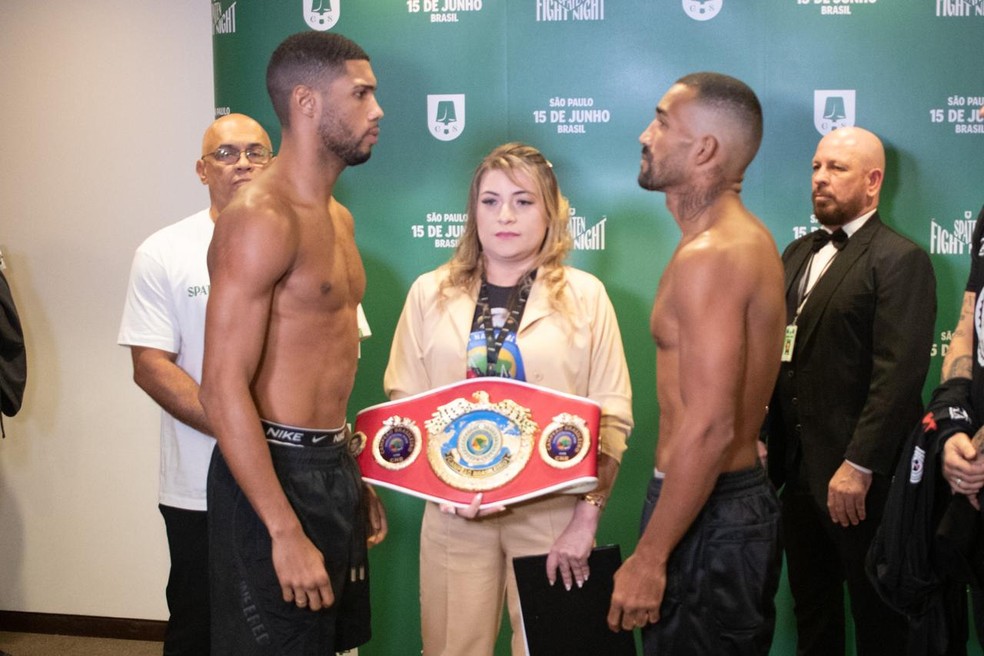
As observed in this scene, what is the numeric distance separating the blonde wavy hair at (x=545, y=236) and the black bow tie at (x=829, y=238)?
1019 mm

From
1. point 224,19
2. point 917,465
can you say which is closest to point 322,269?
point 917,465

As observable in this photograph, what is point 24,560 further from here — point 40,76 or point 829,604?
point 829,604

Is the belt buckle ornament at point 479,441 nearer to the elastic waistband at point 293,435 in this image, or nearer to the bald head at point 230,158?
the elastic waistband at point 293,435

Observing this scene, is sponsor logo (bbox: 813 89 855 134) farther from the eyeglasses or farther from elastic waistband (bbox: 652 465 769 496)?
the eyeglasses

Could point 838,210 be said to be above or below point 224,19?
below

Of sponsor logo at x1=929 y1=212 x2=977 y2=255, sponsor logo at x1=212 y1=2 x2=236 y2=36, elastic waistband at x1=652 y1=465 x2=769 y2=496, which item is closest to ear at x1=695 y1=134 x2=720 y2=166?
elastic waistband at x1=652 y1=465 x2=769 y2=496

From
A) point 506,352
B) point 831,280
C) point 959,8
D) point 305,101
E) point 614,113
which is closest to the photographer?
point 305,101

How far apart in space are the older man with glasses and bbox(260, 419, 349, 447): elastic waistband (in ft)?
2.61

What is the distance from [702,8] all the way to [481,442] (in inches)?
74.4

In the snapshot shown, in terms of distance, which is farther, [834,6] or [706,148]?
[834,6]

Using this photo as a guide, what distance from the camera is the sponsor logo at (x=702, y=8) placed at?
3664 millimetres

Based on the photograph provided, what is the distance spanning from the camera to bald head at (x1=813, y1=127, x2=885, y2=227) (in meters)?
3.44

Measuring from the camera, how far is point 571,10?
3723 mm

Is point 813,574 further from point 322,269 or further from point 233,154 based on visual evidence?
point 233,154
